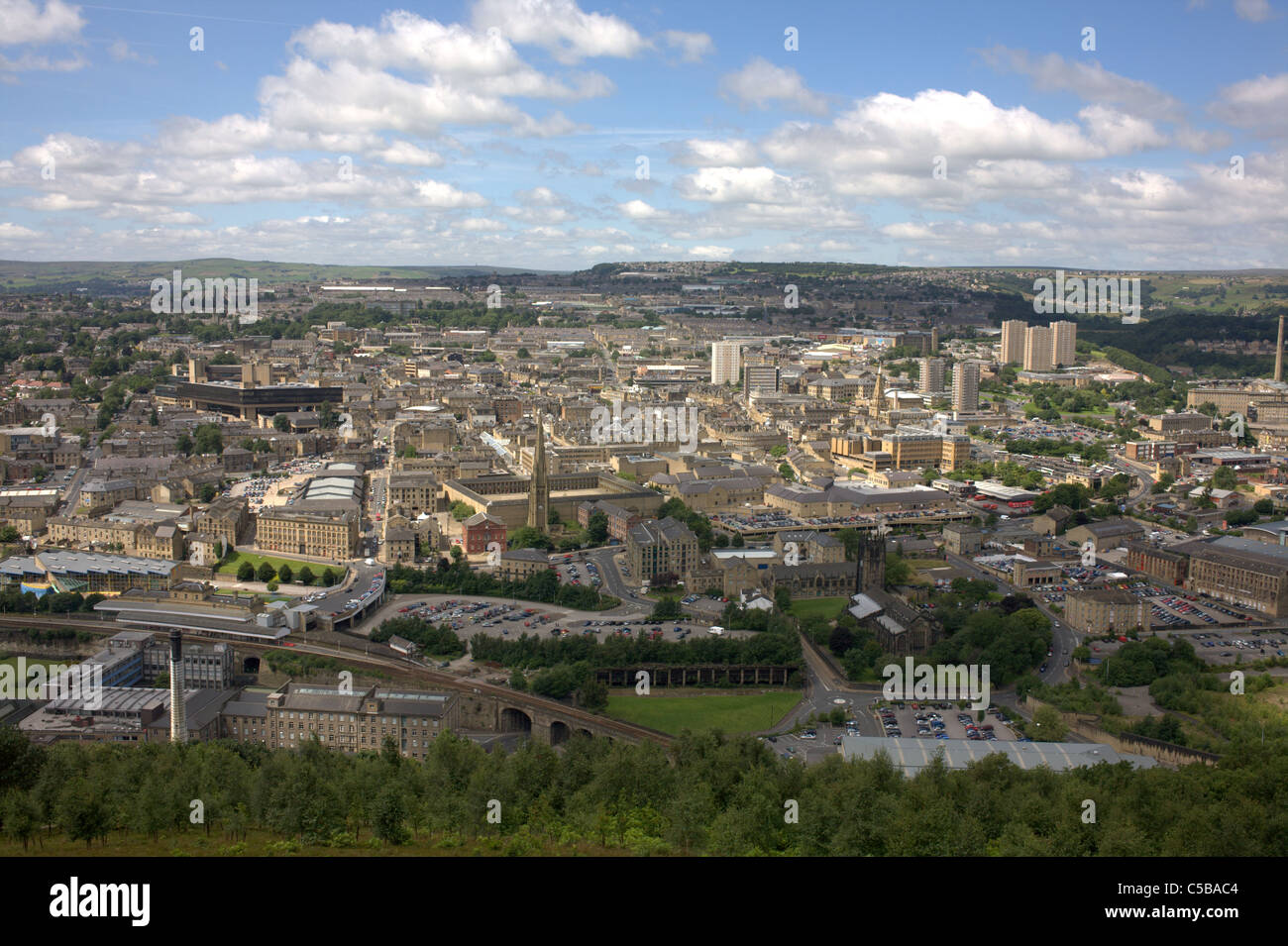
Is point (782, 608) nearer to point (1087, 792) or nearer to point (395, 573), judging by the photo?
point (395, 573)

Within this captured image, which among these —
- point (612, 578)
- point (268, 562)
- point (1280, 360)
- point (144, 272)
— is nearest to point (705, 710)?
point (612, 578)

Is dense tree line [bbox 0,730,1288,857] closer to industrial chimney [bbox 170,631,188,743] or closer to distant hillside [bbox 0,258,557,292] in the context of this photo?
industrial chimney [bbox 170,631,188,743]

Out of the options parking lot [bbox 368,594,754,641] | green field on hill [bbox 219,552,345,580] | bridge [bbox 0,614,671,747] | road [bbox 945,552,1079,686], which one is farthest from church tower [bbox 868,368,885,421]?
bridge [bbox 0,614,671,747]

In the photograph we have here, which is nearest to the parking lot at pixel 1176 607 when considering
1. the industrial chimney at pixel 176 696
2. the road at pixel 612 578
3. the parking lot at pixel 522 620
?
the parking lot at pixel 522 620

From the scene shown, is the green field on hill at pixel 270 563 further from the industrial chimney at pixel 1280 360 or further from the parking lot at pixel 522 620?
the industrial chimney at pixel 1280 360

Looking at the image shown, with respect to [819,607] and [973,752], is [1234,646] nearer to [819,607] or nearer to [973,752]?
[819,607]
